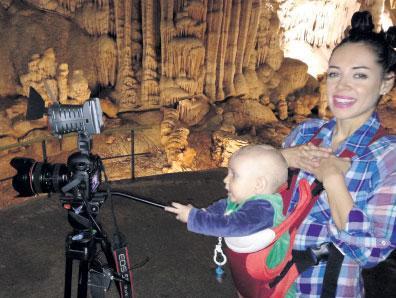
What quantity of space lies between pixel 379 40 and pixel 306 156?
0.46 meters

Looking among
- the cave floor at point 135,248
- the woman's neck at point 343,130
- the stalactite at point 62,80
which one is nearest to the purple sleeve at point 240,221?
the woman's neck at point 343,130

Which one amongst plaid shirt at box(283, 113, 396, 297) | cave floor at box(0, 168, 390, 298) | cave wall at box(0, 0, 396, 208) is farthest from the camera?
cave wall at box(0, 0, 396, 208)

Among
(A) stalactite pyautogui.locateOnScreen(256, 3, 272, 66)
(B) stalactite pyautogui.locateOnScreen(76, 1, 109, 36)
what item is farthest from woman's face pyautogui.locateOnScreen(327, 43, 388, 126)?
(A) stalactite pyautogui.locateOnScreen(256, 3, 272, 66)

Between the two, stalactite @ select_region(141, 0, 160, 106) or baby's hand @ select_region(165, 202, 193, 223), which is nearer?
baby's hand @ select_region(165, 202, 193, 223)

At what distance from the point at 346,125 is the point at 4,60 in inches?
411

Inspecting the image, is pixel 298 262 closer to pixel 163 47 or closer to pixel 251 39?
pixel 163 47

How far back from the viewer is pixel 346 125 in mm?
1403

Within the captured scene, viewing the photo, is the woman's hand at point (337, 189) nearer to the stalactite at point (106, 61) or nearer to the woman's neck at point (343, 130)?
the woman's neck at point (343, 130)

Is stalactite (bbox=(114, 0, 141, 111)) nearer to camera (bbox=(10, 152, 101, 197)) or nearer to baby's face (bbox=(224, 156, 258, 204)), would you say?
camera (bbox=(10, 152, 101, 197))

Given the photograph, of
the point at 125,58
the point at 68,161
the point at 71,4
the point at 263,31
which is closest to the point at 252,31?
the point at 263,31

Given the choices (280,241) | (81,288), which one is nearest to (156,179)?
(81,288)

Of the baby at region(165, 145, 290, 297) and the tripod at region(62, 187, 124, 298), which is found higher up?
the baby at region(165, 145, 290, 297)

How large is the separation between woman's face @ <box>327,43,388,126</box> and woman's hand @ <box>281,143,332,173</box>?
0.48 ft

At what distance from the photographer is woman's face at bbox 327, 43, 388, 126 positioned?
1.27 meters
